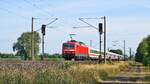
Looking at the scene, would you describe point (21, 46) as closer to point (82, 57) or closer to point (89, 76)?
point (82, 57)

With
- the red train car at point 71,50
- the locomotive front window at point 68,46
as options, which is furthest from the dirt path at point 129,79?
the locomotive front window at point 68,46

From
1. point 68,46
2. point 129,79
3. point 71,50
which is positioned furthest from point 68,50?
point 129,79

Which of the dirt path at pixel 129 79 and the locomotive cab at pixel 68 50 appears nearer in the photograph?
the dirt path at pixel 129 79

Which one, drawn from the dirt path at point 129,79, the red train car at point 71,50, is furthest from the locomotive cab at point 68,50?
the dirt path at point 129,79

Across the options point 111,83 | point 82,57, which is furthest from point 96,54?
point 111,83

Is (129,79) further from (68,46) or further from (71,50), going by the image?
(68,46)

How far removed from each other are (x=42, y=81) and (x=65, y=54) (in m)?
50.9

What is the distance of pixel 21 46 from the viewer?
132 m

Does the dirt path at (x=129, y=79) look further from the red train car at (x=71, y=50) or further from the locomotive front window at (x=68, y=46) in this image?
the locomotive front window at (x=68, y=46)

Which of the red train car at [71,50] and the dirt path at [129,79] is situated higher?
the red train car at [71,50]

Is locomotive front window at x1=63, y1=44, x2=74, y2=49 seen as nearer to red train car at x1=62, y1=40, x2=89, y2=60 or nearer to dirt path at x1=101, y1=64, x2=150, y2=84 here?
red train car at x1=62, y1=40, x2=89, y2=60

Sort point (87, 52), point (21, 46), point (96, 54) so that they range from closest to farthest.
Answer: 1. point (87, 52)
2. point (96, 54)
3. point (21, 46)

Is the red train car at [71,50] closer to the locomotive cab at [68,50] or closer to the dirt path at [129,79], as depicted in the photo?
the locomotive cab at [68,50]

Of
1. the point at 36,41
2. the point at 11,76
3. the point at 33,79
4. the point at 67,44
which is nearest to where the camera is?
the point at 11,76
